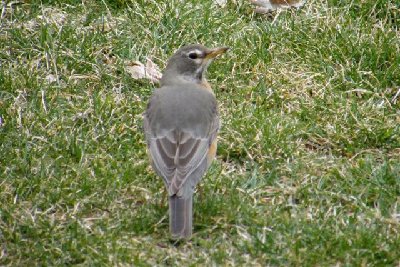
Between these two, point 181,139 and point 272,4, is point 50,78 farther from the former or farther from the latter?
point 272,4

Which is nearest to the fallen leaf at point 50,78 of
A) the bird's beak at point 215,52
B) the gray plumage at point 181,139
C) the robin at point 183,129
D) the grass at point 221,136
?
the grass at point 221,136

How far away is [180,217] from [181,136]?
0.75 meters

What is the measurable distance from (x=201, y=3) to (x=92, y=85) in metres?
1.49

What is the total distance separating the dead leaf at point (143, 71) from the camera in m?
9.00

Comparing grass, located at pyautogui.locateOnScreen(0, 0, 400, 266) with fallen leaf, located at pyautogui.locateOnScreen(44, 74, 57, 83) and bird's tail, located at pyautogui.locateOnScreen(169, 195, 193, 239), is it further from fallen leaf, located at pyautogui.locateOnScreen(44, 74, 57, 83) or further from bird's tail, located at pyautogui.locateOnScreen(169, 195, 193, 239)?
bird's tail, located at pyautogui.locateOnScreen(169, 195, 193, 239)

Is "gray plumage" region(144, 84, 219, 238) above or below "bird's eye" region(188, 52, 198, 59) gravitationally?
below

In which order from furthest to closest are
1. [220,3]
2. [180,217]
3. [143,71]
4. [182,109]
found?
[220,3]
[143,71]
[182,109]
[180,217]

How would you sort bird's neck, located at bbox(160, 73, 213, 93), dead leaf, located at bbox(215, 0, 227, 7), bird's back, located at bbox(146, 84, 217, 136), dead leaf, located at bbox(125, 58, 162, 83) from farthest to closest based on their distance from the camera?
1. dead leaf, located at bbox(215, 0, 227, 7)
2. dead leaf, located at bbox(125, 58, 162, 83)
3. bird's neck, located at bbox(160, 73, 213, 93)
4. bird's back, located at bbox(146, 84, 217, 136)

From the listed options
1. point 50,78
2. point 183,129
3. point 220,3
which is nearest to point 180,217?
point 183,129

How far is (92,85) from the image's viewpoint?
8.91 meters

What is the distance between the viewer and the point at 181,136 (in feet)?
24.3

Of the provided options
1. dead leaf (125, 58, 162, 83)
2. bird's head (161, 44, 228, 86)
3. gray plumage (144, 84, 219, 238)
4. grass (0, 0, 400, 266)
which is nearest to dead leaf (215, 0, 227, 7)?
grass (0, 0, 400, 266)

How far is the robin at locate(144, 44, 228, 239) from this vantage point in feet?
22.8

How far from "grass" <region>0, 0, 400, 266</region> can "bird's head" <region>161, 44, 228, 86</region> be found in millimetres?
466
